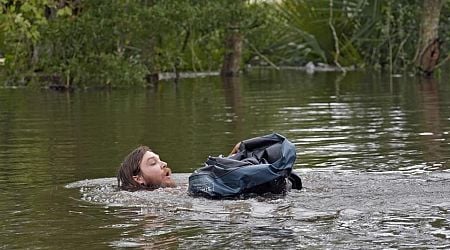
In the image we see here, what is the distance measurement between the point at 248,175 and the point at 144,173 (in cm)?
129

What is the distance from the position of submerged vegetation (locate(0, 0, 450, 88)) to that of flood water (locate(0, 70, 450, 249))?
4.63 m

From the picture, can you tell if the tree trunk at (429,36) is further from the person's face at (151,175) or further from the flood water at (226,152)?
the person's face at (151,175)

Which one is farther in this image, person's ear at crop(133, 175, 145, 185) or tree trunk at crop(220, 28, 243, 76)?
tree trunk at crop(220, 28, 243, 76)

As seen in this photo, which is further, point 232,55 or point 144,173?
point 232,55

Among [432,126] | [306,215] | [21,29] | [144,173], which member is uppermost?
[21,29]

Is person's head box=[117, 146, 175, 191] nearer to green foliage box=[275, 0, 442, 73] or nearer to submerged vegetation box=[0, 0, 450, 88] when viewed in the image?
submerged vegetation box=[0, 0, 450, 88]

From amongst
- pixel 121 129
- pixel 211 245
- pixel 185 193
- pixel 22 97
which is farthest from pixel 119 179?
pixel 22 97

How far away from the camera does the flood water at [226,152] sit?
873 centimetres

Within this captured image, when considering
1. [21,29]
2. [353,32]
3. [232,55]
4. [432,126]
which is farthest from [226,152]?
[232,55]

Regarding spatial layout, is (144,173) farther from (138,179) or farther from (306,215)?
(306,215)

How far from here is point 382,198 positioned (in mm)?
10305

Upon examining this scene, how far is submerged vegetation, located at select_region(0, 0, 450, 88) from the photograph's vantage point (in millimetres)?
31281

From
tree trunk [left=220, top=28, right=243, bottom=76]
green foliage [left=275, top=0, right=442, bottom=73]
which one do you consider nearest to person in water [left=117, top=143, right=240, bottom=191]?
green foliage [left=275, top=0, right=442, bottom=73]

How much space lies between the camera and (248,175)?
10.6m
